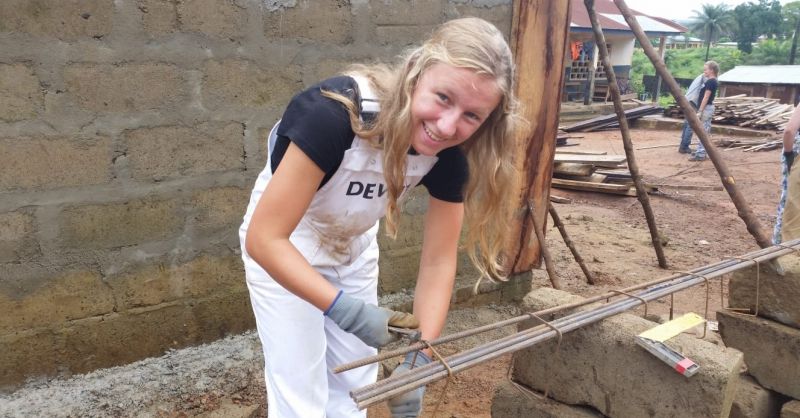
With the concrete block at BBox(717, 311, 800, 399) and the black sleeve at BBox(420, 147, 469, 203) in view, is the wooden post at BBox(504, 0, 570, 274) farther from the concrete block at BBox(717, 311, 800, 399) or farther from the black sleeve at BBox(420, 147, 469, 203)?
the black sleeve at BBox(420, 147, 469, 203)

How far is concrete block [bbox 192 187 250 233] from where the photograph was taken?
3.00m

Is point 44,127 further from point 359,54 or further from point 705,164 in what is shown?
point 705,164

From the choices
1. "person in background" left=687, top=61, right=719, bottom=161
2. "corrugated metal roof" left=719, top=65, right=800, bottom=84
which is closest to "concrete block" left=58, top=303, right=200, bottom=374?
"person in background" left=687, top=61, right=719, bottom=161

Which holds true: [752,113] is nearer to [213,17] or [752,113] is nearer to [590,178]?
[590,178]

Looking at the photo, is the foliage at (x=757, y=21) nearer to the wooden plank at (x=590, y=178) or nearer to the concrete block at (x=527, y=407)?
the wooden plank at (x=590, y=178)

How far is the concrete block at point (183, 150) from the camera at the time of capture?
2760 millimetres

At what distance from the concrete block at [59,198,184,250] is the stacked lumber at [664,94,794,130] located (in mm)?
16439

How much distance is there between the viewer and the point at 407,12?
3393 millimetres

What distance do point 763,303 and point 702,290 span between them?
3.04 metres

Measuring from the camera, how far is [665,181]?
10094mm

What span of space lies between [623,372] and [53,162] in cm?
249

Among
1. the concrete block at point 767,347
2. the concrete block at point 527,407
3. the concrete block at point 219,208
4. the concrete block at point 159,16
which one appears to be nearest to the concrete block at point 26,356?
the concrete block at point 219,208

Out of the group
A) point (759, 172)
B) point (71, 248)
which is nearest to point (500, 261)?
point (71, 248)

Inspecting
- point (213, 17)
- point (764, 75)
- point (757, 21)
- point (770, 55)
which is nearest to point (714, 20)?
point (757, 21)
